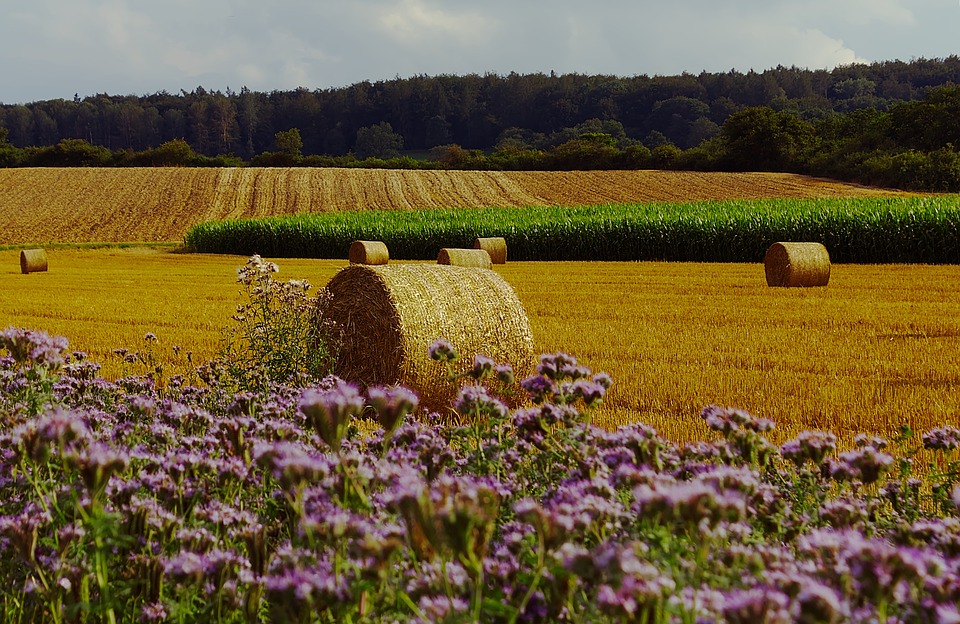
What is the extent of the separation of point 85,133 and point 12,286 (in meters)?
125

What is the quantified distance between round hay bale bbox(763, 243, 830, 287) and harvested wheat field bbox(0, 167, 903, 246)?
33.4 meters

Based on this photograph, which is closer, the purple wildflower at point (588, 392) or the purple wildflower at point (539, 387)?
the purple wildflower at point (588, 392)

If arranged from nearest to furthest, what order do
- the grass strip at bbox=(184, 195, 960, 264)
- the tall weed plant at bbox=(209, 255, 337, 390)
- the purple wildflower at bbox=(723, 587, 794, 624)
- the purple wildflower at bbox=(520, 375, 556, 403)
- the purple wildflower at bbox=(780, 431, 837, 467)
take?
the purple wildflower at bbox=(723, 587, 794, 624)
the purple wildflower at bbox=(780, 431, 837, 467)
the purple wildflower at bbox=(520, 375, 556, 403)
the tall weed plant at bbox=(209, 255, 337, 390)
the grass strip at bbox=(184, 195, 960, 264)

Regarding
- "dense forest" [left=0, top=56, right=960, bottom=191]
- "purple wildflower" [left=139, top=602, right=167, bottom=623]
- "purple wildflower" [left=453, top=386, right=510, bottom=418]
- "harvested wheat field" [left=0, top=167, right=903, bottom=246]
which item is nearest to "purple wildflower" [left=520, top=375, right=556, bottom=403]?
"purple wildflower" [left=453, top=386, right=510, bottom=418]

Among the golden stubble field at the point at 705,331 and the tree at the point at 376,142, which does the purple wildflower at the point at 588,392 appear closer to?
the golden stubble field at the point at 705,331

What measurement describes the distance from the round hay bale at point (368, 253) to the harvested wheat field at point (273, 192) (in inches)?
919

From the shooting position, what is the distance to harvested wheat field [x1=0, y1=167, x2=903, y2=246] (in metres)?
50.0

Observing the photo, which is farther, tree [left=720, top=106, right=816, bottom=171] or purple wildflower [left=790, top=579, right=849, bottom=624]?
tree [left=720, top=106, right=816, bottom=171]

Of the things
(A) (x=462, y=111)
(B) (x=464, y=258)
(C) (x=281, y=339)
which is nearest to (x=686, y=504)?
(C) (x=281, y=339)

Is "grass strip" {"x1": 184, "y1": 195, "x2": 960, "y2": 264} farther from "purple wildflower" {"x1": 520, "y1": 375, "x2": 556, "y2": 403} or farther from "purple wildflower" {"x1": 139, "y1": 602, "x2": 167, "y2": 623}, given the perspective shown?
"purple wildflower" {"x1": 139, "y1": 602, "x2": 167, "y2": 623}

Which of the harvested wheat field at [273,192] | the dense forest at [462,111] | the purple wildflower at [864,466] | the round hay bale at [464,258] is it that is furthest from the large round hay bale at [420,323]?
the dense forest at [462,111]

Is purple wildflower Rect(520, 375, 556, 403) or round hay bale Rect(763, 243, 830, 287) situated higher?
purple wildflower Rect(520, 375, 556, 403)

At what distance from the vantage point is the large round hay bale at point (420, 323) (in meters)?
7.51

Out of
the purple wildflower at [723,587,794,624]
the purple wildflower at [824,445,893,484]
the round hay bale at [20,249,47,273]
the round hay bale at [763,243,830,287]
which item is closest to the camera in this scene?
the purple wildflower at [723,587,794,624]
